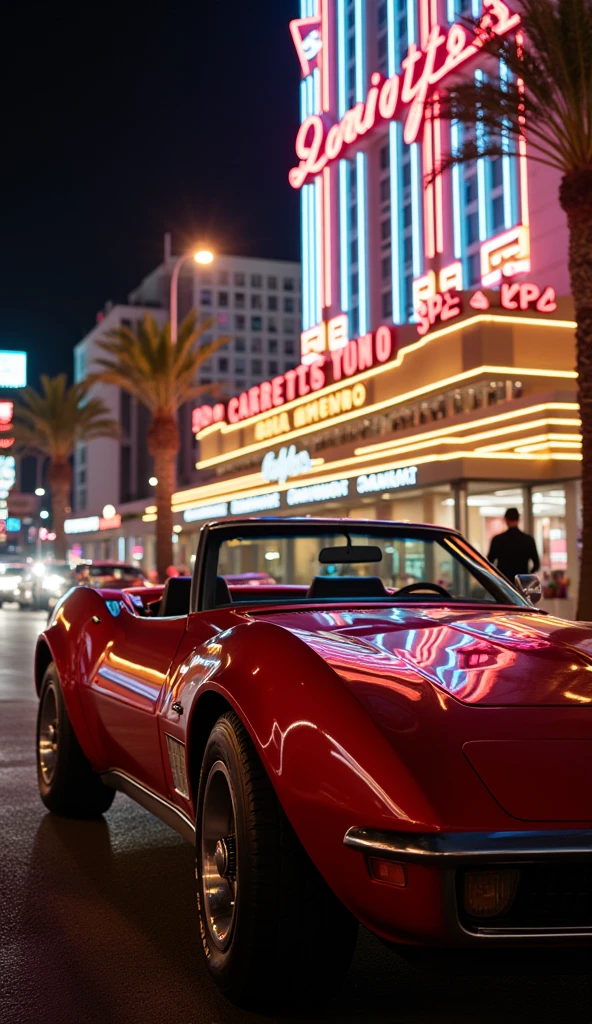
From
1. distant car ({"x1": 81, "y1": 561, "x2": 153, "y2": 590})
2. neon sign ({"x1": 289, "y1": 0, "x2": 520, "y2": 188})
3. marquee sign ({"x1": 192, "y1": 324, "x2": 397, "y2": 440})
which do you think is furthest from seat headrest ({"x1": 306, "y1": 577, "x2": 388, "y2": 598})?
neon sign ({"x1": 289, "y1": 0, "x2": 520, "y2": 188})

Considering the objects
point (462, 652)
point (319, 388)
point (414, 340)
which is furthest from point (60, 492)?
point (462, 652)

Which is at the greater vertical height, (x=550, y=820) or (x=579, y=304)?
(x=579, y=304)

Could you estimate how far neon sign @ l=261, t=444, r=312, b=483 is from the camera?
36.7 meters

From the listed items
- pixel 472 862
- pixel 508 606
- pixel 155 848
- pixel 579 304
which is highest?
pixel 579 304

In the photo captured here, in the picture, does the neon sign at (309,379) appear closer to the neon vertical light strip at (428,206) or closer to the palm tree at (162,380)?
the palm tree at (162,380)

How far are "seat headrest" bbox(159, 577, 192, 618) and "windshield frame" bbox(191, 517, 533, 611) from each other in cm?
27

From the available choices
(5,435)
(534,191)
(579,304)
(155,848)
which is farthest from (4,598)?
(155,848)

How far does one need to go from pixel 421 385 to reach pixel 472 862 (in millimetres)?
30553

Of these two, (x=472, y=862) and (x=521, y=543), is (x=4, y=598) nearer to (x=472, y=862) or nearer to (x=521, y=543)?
(x=521, y=543)

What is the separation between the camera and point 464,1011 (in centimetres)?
314

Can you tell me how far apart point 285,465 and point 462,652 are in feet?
115

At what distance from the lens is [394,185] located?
5806 cm

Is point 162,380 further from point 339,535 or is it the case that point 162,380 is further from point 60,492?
point 339,535

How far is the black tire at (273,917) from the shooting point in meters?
2.91
